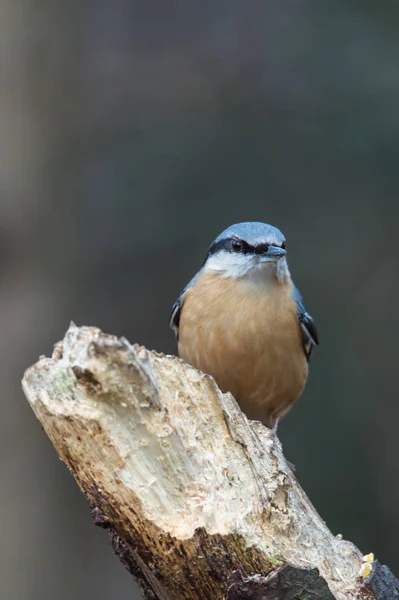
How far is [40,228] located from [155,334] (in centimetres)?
113

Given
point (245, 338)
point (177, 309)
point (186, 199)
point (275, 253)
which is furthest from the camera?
point (186, 199)

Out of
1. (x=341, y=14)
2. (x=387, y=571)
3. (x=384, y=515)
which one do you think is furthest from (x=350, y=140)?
(x=387, y=571)

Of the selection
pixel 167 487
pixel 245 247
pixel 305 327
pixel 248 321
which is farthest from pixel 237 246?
pixel 167 487

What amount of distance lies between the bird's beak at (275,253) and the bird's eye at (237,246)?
0.15 meters

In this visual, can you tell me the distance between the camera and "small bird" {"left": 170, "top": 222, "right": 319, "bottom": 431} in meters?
3.87

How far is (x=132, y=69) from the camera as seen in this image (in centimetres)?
608

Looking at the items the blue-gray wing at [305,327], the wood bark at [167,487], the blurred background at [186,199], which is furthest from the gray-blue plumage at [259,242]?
the blurred background at [186,199]

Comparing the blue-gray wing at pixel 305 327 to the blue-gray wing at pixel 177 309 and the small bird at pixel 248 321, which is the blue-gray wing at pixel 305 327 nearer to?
the small bird at pixel 248 321

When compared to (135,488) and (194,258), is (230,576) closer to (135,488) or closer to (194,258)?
(135,488)

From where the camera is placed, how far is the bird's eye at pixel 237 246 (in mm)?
3885

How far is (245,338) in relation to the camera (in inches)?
152

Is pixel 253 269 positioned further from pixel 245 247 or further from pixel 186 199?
pixel 186 199

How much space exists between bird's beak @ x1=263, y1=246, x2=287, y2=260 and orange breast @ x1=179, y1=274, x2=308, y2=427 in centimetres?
18

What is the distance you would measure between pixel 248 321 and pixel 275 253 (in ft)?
1.13
